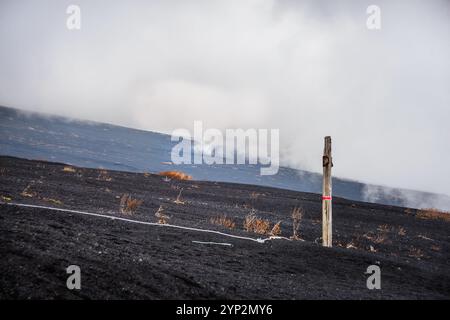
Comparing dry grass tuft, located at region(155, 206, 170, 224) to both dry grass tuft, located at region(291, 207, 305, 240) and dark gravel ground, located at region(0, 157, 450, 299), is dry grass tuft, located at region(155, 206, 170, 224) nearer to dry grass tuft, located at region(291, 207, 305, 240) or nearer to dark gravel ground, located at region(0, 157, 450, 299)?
dark gravel ground, located at region(0, 157, 450, 299)

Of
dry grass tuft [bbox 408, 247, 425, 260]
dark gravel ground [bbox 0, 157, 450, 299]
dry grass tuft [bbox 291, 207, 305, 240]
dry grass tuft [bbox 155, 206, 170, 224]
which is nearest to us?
dark gravel ground [bbox 0, 157, 450, 299]

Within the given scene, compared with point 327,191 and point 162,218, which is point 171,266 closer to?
point 327,191

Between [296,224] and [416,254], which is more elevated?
[296,224]

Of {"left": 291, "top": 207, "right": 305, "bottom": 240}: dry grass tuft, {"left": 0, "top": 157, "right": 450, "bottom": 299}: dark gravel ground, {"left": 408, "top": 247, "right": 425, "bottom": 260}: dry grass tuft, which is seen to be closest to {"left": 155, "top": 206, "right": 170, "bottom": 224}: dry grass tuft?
{"left": 0, "top": 157, "right": 450, "bottom": 299}: dark gravel ground

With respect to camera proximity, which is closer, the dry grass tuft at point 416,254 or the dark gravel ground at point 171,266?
the dark gravel ground at point 171,266

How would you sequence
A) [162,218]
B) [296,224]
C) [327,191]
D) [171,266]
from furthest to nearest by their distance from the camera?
1. [296,224]
2. [162,218]
3. [327,191]
4. [171,266]

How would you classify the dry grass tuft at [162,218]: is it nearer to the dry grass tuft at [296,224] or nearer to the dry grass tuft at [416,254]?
the dry grass tuft at [296,224]

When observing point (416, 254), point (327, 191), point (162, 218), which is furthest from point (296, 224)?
point (327, 191)

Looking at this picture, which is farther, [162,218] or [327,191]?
[162,218]

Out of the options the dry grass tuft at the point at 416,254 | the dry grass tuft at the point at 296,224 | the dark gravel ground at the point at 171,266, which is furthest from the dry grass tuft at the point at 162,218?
the dry grass tuft at the point at 416,254

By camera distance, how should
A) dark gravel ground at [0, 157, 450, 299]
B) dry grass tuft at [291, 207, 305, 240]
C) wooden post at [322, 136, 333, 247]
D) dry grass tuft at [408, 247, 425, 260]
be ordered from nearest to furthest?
1. dark gravel ground at [0, 157, 450, 299]
2. wooden post at [322, 136, 333, 247]
3. dry grass tuft at [408, 247, 425, 260]
4. dry grass tuft at [291, 207, 305, 240]

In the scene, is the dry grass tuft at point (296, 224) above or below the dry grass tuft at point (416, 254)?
above

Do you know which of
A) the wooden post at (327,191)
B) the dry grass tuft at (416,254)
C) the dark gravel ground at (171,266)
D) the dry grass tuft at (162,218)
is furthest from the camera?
the dry grass tuft at (416,254)

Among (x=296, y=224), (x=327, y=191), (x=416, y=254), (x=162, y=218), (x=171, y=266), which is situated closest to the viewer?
(x=171, y=266)
